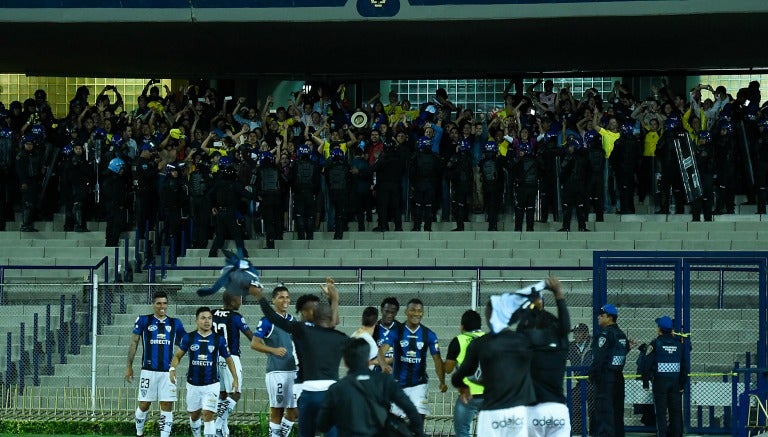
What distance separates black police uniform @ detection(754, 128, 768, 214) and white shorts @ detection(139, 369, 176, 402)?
1306 centimetres

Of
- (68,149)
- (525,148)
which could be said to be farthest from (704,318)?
(68,149)

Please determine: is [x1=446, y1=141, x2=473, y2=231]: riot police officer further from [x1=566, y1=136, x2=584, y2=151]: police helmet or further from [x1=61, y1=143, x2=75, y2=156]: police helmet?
[x1=61, y1=143, x2=75, y2=156]: police helmet

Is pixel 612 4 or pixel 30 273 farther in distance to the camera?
pixel 612 4

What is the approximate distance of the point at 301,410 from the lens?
13438 mm

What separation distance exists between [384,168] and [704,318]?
6.87 m

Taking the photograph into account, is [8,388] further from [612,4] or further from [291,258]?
[612,4]

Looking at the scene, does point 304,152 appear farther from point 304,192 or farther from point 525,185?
point 525,185

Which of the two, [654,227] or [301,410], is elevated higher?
[654,227]

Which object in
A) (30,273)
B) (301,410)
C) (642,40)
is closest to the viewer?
(301,410)

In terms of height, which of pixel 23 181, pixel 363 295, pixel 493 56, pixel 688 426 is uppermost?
pixel 493 56

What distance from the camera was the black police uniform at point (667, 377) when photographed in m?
17.5

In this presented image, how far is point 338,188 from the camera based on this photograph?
86.6ft

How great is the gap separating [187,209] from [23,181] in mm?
3067

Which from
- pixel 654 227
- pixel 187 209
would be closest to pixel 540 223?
pixel 654 227
